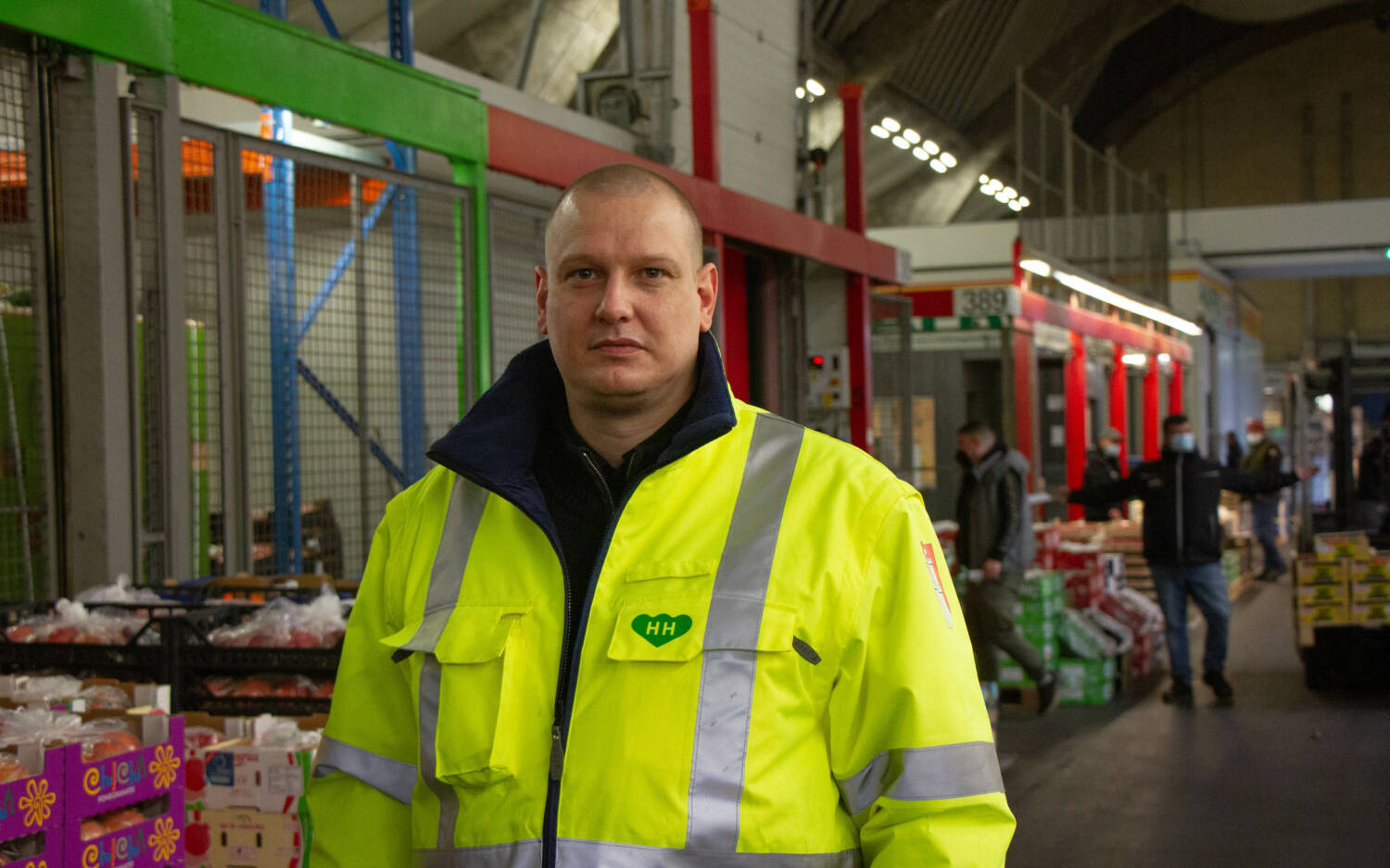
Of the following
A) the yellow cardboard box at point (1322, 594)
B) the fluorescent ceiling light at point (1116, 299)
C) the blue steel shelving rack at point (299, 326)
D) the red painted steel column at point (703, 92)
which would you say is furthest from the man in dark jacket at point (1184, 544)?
the blue steel shelving rack at point (299, 326)

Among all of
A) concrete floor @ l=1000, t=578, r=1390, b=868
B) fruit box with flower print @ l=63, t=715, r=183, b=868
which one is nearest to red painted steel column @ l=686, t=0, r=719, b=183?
concrete floor @ l=1000, t=578, r=1390, b=868

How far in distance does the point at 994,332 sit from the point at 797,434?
54.5 feet

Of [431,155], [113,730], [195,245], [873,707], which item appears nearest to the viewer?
[873,707]

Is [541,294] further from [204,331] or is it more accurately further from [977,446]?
[977,446]

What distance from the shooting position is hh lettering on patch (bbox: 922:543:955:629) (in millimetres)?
1656

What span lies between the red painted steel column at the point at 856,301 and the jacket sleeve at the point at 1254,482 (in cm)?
270

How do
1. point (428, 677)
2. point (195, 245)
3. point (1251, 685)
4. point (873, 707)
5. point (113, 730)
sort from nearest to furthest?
point (873, 707), point (428, 677), point (113, 730), point (195, 245), point (1251, 685)

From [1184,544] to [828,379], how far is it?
3.14 metres

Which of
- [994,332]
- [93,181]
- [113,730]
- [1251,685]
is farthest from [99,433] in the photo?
[994,332]

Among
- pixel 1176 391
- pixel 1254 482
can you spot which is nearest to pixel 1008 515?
pixel 1254 482

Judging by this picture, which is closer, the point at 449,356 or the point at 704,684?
the point at 704,684

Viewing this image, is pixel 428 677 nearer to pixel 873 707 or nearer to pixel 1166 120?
pixel 873 707

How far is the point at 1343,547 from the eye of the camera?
9.03 meters

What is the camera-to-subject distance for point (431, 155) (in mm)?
7121
